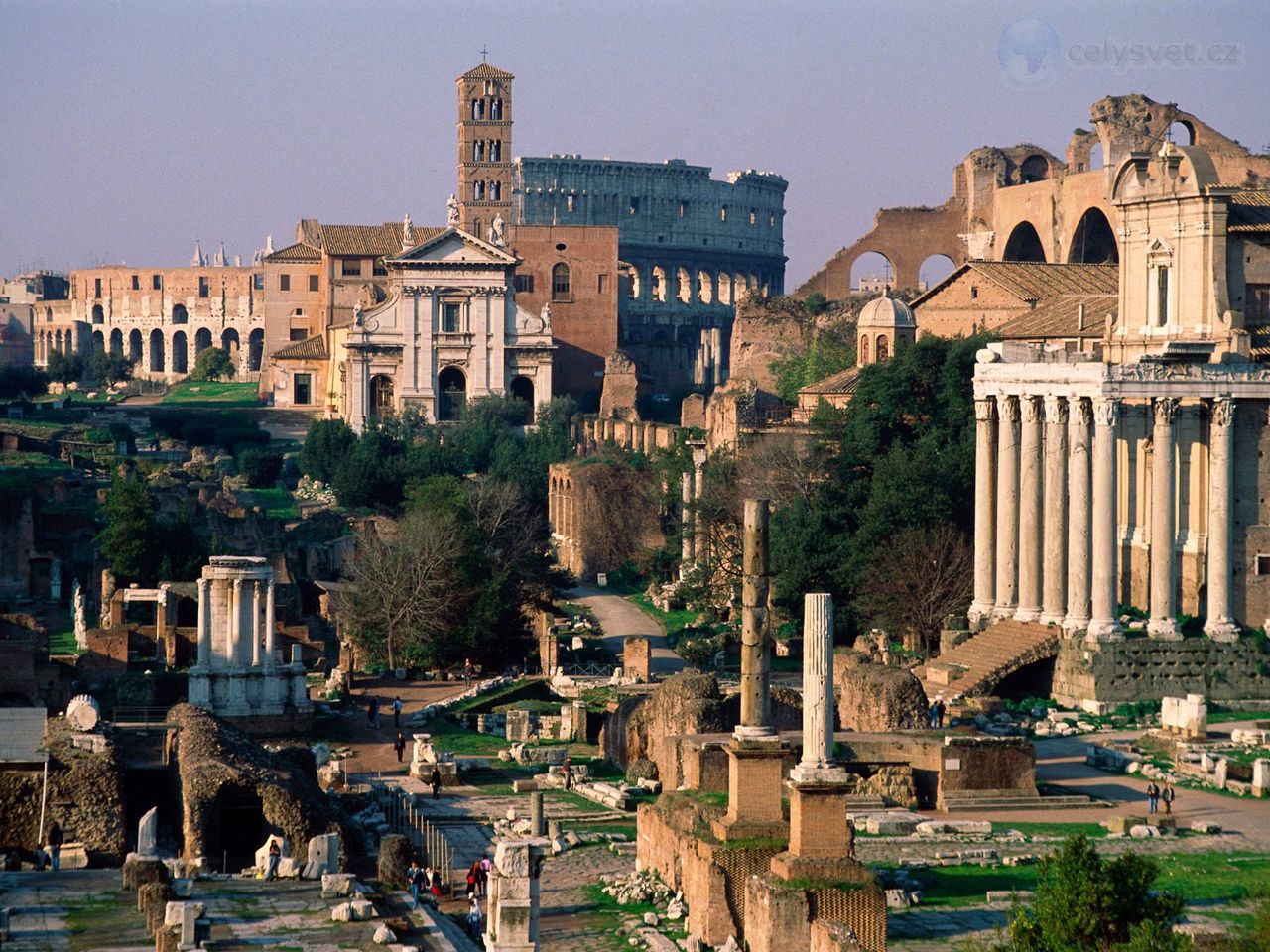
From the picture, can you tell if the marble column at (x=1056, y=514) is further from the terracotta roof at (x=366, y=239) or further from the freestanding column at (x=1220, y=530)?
the terracotta roof at (x=366, y=239)

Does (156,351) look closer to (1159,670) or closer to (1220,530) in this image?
(1220,530)

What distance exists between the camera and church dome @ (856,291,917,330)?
64.5m

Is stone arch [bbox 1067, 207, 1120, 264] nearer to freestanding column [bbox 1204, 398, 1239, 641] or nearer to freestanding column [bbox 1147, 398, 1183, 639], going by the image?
freestanding column [bbox 1204, 398, 1239, 641]

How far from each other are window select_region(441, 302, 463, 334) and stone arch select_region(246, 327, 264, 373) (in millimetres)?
45993

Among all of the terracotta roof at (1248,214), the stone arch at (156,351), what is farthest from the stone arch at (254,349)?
the terracotta roof at (1248,214)

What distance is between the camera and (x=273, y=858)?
1085 inches

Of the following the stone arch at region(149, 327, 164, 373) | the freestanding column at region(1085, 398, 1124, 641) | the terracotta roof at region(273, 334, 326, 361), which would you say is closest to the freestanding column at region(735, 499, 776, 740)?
the freestanding column at region(1085, 398, 1124, 641)

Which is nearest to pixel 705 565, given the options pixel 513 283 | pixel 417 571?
pixel 417 571

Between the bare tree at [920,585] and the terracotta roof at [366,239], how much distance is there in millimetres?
53279

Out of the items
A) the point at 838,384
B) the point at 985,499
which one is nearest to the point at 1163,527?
the point at 985,499

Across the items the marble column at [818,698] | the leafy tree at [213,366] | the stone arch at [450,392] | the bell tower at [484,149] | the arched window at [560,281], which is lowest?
the marble column at [818,698]

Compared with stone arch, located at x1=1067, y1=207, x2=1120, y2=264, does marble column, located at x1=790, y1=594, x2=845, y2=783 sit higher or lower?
lower

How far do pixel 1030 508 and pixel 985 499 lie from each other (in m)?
1.56

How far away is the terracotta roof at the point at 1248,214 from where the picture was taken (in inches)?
1799
